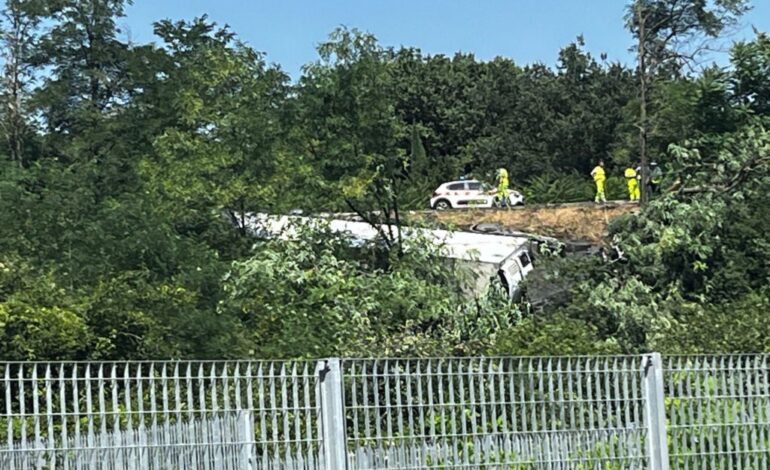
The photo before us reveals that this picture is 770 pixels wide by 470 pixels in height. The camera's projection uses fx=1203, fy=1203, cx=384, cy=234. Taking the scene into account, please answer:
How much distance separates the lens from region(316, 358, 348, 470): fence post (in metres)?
6.52

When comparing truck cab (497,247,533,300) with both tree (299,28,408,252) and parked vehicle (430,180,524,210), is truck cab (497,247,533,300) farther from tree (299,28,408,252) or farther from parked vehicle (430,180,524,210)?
parked vehicle (430,180,524,210)

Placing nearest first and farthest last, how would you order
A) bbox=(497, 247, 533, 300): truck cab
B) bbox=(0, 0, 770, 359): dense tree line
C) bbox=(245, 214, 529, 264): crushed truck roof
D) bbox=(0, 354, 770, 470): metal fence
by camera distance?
bbox=(0, 354, 770, 470): metal fence, bbox=(0, 0, 770, 359): dense tree line, bbox=(245, 214, 529, 264): crushed truck roof, bbox=(497, 247, 533, 300): truck cab

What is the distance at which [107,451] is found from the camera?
5805 millimetres

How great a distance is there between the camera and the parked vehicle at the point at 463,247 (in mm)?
18359

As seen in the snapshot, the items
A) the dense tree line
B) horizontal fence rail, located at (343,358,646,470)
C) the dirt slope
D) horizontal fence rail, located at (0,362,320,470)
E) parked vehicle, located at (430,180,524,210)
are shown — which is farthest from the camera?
parked vehicle, located at (430,180,524,210)

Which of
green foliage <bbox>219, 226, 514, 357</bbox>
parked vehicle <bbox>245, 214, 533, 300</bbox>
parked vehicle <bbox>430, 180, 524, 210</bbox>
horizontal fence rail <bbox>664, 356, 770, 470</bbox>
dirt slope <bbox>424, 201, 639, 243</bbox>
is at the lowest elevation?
horizontal fence rail <bbox>664, 356, 770, 470</bbox>

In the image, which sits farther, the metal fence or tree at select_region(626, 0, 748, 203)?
tree at select_region(626, 0, 748, 203)

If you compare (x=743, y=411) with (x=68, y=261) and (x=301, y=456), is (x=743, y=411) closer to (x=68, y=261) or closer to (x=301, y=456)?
(x=301, y=456)

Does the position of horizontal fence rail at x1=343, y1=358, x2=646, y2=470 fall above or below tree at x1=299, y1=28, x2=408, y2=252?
below

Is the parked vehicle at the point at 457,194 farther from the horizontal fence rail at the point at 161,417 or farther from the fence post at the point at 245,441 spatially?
the fence post at the point at 245,441

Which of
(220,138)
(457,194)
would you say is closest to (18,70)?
(220,138)

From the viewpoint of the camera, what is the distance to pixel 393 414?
6781mm

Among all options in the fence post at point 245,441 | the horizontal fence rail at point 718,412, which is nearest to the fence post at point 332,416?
the fence post at point 245,441

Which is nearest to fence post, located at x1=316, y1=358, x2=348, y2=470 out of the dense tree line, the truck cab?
the dense tree line
